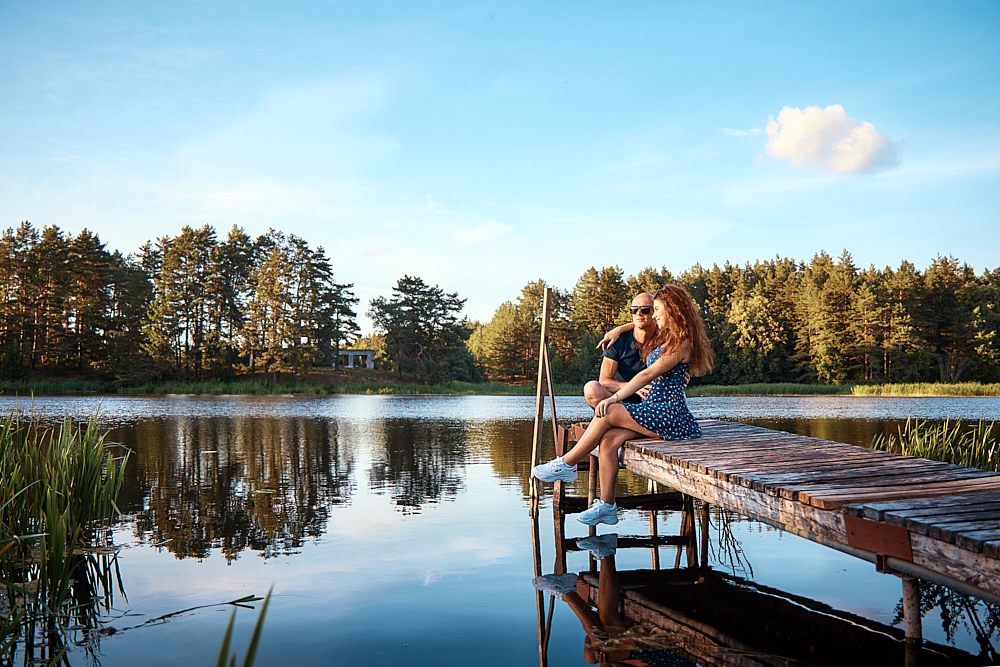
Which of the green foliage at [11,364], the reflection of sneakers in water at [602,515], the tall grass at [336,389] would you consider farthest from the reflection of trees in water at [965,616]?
→ the green foliage at [11,364]

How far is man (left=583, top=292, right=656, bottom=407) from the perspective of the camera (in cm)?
615

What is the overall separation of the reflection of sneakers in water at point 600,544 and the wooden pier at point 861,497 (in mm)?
640

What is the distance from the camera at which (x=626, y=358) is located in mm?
6355

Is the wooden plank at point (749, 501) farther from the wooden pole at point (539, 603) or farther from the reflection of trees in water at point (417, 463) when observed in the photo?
the reflection of trees in water at point (417, 463)

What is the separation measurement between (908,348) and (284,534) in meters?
54.9


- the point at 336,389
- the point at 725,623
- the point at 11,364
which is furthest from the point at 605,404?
the point at 11,364

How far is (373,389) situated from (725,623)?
39.8 m

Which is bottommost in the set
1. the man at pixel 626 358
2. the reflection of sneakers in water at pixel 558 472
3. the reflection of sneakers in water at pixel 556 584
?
the reflection of sneakers in water at pixel 556 584

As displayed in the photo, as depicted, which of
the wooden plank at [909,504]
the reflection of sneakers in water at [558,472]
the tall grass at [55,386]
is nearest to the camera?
the wooden plank at [909,504]

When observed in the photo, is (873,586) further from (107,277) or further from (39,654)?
(107,277)

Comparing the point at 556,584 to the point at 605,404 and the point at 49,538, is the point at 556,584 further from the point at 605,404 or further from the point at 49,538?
the point at 49,538

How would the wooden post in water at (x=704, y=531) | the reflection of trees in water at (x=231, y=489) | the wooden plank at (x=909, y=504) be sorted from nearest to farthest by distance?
the wooden plank at (x=909, y=504) → the wooden post in water at (x=704, y=531) → the reflection of trees in water at (x=231, y=489)

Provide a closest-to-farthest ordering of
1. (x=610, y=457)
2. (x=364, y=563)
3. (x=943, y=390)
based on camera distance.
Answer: (x=364, y=563) → (x=610, y=457) → (x=943, y=390)

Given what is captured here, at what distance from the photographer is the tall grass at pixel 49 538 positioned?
12.1ft
